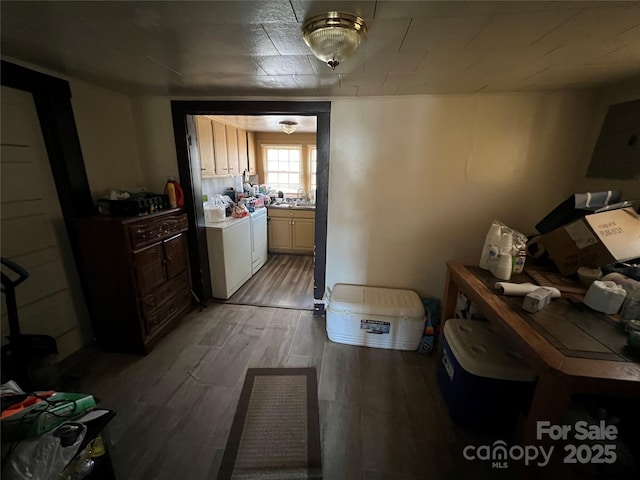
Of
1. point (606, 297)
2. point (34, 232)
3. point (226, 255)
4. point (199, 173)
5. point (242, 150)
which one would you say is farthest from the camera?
point (242, 150)

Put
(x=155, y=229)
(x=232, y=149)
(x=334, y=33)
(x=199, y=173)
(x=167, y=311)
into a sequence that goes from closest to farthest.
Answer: (x=334, y=33) → (x=155, y=229) → (x=167, y=311) → (x=199, y=173) → (x=232, y=149)

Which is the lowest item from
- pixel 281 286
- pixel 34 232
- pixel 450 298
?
pixel 281 286

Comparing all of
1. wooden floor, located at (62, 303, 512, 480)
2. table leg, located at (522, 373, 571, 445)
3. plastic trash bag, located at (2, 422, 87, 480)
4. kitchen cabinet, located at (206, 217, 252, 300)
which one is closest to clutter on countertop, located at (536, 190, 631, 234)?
table leg, located at (522, 373, 571, 445)

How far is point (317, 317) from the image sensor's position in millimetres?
2615

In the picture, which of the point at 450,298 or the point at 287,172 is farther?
the point at 287,172

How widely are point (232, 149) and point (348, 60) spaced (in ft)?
8.88

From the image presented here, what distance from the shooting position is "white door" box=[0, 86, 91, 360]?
154cm

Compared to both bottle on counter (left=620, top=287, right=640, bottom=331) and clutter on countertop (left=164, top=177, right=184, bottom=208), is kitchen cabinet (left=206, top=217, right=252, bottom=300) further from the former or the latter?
bottle on counter (left=620, top=287, right=640, bottom=331)

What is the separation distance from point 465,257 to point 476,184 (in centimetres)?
66

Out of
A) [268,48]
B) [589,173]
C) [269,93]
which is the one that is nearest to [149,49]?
[268,48]

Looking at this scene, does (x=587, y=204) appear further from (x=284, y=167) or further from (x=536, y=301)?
(x=284, y=167)

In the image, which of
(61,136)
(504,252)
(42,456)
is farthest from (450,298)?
(61,136)

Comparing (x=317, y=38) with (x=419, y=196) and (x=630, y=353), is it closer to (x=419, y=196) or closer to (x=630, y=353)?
(x=419, y=196)

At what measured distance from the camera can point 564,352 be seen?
3.10 ft
